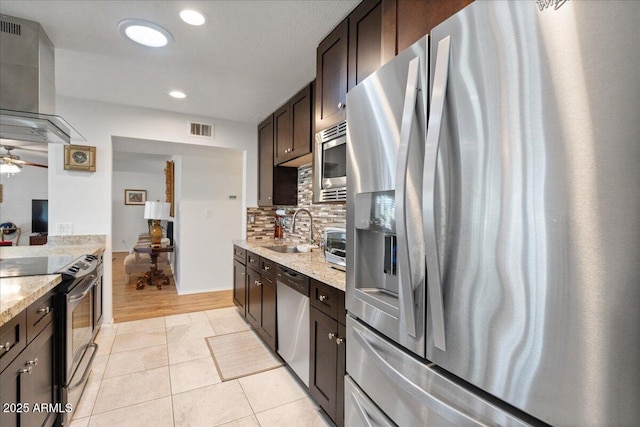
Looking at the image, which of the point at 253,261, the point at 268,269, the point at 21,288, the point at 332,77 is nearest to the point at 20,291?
the point at 21,288

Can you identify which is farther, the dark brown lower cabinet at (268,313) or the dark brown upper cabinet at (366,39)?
the dark brown lower cabinet at (268,313)

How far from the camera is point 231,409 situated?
1.92 meters

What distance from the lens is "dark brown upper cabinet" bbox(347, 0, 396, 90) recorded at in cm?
161

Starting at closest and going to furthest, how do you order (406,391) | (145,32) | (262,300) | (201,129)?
1. (406,391)
2. (145,32)
3. (262,300)
4. (201,129)

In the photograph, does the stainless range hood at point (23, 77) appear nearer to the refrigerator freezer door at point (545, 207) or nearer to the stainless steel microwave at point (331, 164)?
the stainless steel microwave at point (331, 164)

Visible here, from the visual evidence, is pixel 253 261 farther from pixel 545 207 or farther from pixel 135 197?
pixel 135 197

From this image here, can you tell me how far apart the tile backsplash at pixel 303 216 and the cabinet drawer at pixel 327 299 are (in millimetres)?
782

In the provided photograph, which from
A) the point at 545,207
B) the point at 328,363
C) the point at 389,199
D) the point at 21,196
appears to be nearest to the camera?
the point at 545,207

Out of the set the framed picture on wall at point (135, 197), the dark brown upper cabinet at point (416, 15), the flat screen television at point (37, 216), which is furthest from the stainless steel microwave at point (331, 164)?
the flat screen television at point (37, 216)

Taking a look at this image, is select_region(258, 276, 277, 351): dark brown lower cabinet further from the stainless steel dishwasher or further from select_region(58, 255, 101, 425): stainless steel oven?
select_region(58, 255, 101, 425): stainless steel oven

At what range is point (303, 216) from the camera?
3.61m

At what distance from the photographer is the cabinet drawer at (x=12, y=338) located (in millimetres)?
1121

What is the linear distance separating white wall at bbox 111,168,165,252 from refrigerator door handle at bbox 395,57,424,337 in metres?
8.46

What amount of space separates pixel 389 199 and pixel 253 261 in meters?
2.18
